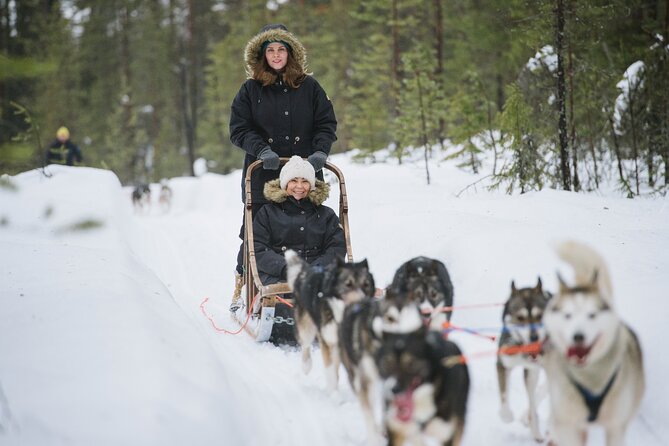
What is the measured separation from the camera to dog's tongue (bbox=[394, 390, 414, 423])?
2.04 meters

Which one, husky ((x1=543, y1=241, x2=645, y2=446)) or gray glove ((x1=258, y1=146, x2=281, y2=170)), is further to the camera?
gray glove ((x1=258, y1=146, x2=281, y2=170))

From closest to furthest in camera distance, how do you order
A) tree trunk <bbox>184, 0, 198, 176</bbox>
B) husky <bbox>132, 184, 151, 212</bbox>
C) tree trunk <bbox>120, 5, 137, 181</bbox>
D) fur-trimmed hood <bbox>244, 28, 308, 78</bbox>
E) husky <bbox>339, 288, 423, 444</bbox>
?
husky <bbox>339, 288, 423, 444</bbox>
fur-trimmed hood <bbox>244, 28, 308, 78</bbox>
husky <bbox>132, 184, 151, 212</bbox>
tree trunk <bbox>120, 5, 137, 181</bbox>
tree trunk <bbox>184, 0, 198, 176</bbox>

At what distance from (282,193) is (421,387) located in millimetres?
3070

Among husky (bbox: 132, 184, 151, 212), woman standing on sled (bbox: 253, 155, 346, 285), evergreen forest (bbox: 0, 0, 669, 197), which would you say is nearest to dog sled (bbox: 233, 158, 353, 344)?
woman standing on sled (bbox: 253, 155, 346, 285)

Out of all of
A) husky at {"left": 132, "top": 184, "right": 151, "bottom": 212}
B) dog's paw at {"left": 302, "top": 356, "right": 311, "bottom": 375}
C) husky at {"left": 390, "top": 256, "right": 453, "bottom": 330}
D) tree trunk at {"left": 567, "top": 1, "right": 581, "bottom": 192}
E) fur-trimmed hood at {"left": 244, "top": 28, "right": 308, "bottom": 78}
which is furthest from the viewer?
husky at {"left": 132, "top": 184, "right": 151, "bottom": 212}

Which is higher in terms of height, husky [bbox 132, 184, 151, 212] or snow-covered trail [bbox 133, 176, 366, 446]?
husky [bbox 132, 184, 151, 212]

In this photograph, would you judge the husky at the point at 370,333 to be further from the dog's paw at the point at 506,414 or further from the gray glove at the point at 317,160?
the gray glove at the point at 317,160

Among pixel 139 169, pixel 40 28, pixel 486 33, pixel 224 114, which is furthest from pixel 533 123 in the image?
pixel 139 169

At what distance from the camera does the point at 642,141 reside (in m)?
8.48

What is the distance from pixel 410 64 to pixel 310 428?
24.5 feet

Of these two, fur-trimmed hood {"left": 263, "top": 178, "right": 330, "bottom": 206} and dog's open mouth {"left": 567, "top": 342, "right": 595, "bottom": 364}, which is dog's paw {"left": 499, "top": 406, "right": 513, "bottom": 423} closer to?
dog's open mouth {"left": 567, "top": 342, "right": 595, "bottom": 364}

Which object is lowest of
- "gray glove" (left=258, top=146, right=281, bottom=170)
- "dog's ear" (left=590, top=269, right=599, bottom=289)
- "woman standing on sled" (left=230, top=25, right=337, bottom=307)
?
"dog's ear" (left=590, top=269, right=599, bottom=289)

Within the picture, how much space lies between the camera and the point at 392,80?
1502 centimetres

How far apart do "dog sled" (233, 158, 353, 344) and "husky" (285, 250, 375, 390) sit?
1.16ft
